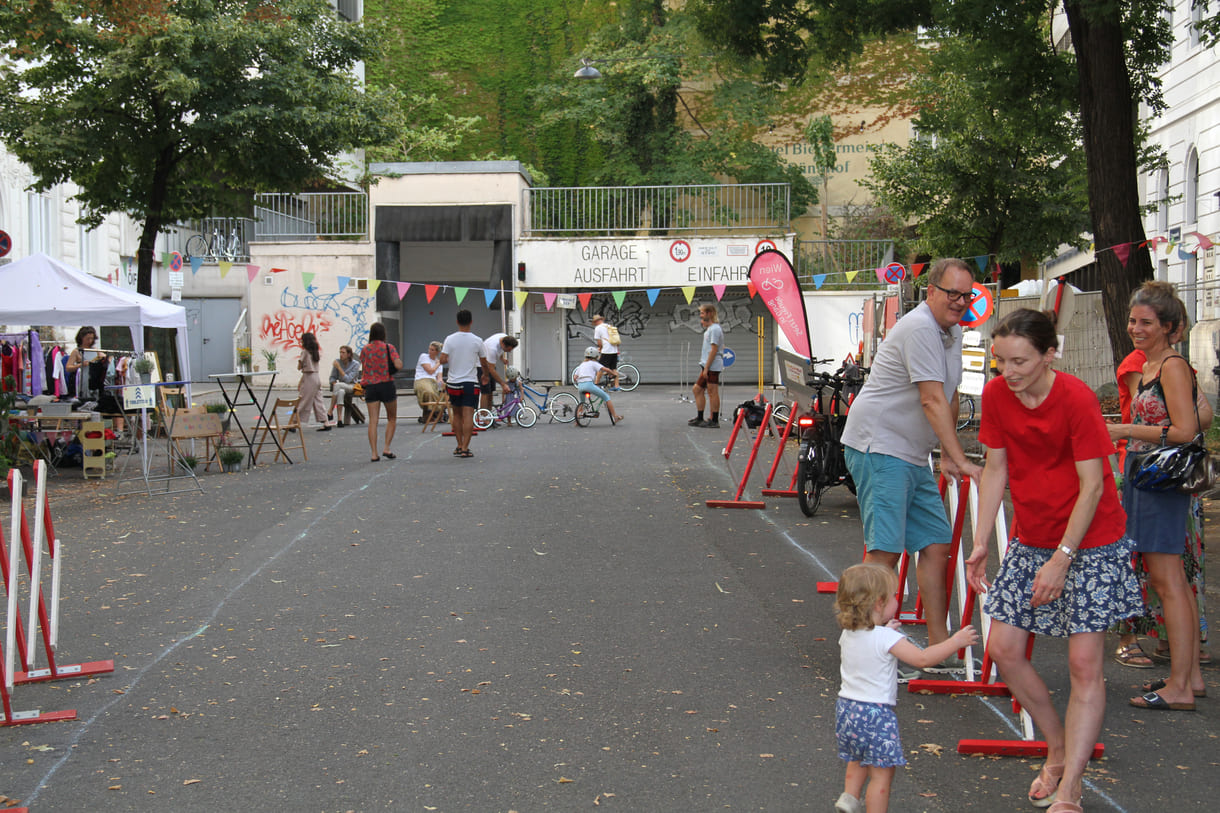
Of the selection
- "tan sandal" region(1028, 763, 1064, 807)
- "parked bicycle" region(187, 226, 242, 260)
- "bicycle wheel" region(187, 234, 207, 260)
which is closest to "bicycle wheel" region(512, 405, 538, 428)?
"tan sandal" region(1028, 763, 1064, 807)

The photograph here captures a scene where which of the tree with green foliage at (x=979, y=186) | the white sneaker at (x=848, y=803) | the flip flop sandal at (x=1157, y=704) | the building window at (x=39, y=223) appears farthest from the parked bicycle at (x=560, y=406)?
the white sneaker at (x=848, y=803)

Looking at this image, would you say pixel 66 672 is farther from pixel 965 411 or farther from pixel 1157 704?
pixel 965 411

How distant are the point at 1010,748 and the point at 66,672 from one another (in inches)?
173

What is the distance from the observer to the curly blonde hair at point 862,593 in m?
3.68

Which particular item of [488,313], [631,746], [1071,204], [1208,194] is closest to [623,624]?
[631,746]

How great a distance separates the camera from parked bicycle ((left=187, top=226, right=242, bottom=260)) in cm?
3506

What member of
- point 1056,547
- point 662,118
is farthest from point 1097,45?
point 662,118

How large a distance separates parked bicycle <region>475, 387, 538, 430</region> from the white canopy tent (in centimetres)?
649

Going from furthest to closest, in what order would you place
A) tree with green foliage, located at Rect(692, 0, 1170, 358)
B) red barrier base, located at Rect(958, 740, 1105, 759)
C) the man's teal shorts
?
tree with green foliage, located at Rect(692, 0, 1170, 358) → the man's teal shorts → red barrier base, located at Rect(958, 740, 1105, 759)

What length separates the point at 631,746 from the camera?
465 cm

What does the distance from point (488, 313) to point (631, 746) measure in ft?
106

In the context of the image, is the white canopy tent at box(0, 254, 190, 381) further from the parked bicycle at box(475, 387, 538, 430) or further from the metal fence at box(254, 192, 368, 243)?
the metal fence at box(254, 192, 368, 243)

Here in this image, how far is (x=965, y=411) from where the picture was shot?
65.4 ft

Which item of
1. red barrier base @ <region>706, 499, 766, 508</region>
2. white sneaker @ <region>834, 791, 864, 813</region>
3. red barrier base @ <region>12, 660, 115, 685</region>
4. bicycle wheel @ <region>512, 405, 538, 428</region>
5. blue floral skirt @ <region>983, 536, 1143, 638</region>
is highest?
blue floral skirt @ <region>983, 536, 1143, 638</region>
